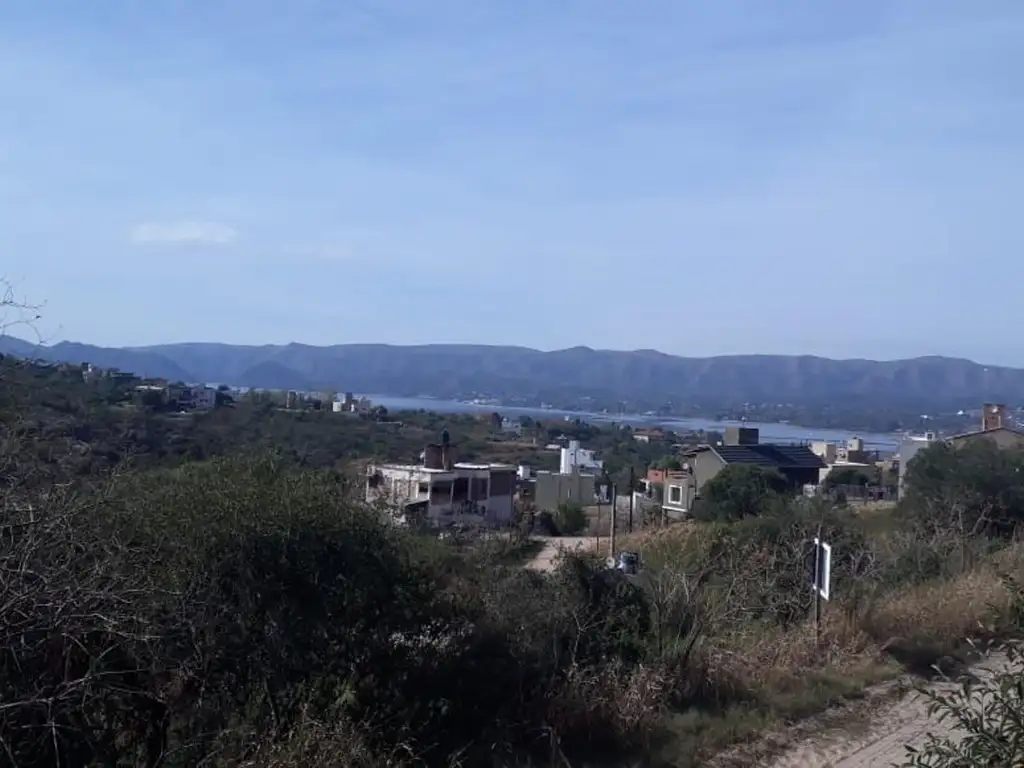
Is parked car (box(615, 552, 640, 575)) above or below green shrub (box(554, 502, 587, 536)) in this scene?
above

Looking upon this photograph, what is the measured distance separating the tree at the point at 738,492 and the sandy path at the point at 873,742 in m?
15.1

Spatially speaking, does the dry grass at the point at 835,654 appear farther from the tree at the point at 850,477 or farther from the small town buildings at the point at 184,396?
the tree at the point at 850,477

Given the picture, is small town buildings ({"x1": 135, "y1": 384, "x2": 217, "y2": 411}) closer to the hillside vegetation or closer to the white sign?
the hillside vegetation

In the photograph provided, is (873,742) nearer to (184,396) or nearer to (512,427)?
(184,396)

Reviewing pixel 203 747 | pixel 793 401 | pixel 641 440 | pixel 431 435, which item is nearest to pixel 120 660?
pixel 203 747

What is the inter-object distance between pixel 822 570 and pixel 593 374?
155m

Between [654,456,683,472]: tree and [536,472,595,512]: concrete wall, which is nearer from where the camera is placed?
[536,472,595,512]: concrete wall

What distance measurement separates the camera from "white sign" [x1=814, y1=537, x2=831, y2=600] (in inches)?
417

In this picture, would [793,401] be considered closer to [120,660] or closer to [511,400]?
[511,400]

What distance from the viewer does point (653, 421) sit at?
128 meters

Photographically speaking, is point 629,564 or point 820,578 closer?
point 820,578

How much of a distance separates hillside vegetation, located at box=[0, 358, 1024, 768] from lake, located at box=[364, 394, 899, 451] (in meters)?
69.2

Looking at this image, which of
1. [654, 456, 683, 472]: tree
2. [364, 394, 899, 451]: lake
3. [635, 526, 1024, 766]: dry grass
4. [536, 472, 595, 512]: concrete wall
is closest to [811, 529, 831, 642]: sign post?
[635, 526, 1024, 766]: dry grass

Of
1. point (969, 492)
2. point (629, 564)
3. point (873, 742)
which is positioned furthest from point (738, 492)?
Result: point (873, 742)
